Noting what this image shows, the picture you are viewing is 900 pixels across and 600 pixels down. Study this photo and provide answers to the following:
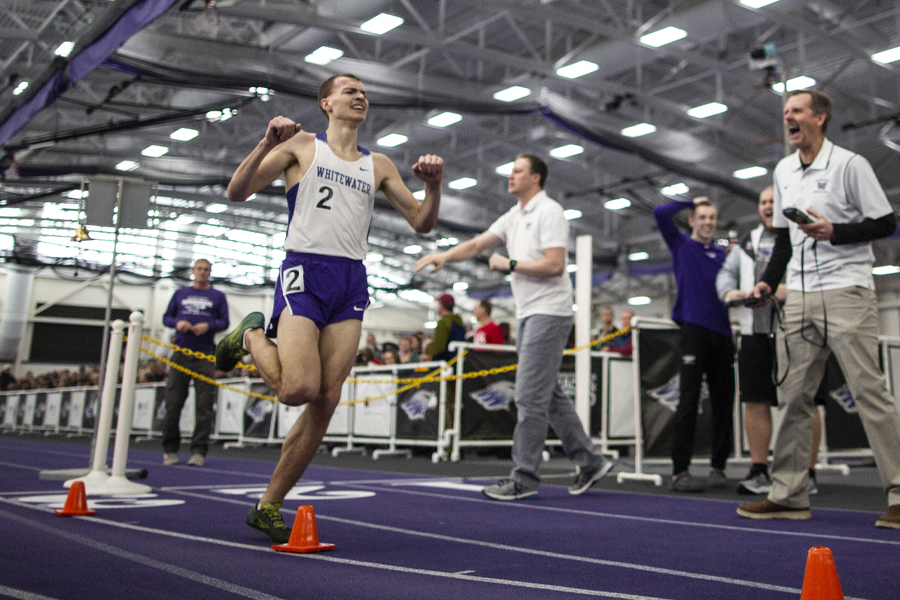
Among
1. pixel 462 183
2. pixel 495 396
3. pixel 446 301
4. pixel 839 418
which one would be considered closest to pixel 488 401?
pixel 495 396

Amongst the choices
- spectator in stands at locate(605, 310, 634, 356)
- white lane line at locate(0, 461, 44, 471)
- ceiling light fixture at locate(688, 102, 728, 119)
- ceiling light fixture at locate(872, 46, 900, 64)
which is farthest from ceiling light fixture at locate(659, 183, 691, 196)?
white lane line at locate(0, 461, 44, 471)

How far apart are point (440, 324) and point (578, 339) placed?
2.75 metres

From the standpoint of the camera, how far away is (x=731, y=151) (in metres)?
18.8

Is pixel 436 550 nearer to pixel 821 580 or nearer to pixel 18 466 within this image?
pixel 821 580

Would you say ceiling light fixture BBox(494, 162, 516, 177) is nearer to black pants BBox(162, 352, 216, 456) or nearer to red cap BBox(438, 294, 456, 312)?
red cap BBox(438, 294, 456, 312)

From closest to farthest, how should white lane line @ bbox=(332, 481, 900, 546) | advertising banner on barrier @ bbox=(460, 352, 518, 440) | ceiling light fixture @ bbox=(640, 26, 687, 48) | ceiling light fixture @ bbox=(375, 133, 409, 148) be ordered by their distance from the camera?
white lane line @ bbox=(332, 481, 900, 546), advertising banner on barrier @ bbox=(460, 352, 518, 440), ceiling light fixture @ bbox=(640, 26, 687, 48), ceiling light fixture @ bbox=(375, 133, 409, 148)

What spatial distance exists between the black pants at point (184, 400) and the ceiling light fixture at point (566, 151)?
13.3 meters

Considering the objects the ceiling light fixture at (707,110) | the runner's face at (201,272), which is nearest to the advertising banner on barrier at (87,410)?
the runner's face at (201,272)

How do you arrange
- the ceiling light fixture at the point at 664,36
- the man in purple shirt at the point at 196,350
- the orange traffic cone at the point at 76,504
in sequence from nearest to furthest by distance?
the orange traffic cone at the point at 76,504, the man in purple shirt at the point at 196,350, the ceiling light fixture at the point at 664,36

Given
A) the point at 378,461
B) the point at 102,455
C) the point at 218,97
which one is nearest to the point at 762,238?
the point at 102,455

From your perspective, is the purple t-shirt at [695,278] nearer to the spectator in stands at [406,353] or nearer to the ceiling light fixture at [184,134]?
the spectator in stands at [406,353]

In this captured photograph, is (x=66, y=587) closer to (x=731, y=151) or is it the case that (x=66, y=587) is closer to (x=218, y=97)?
(x=218, y=97)

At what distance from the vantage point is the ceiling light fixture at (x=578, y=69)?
14062 millimetres

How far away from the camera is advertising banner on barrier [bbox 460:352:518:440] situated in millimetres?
8398
